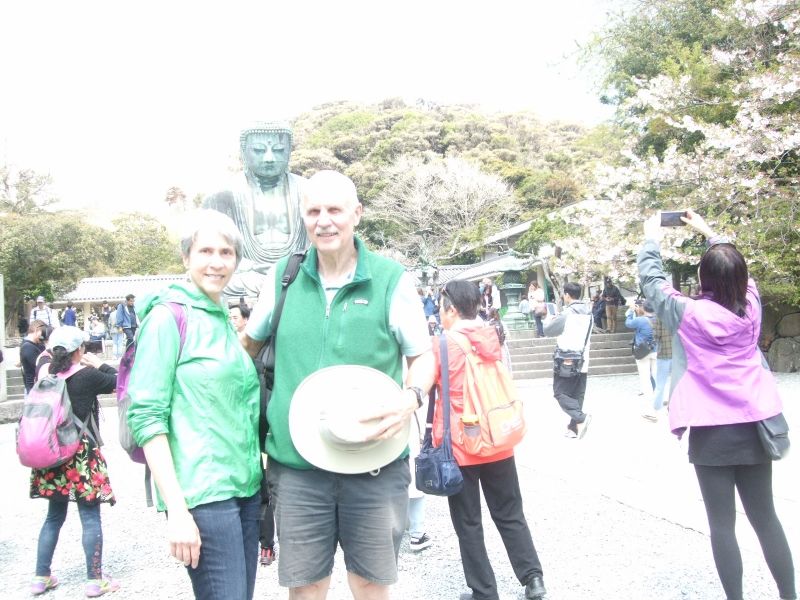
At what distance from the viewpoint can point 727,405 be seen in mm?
2604

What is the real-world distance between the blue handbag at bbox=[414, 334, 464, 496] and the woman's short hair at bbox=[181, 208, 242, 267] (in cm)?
115

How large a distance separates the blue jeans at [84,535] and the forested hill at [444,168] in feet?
78.3

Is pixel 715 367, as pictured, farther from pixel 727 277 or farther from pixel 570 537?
pixel 570 537

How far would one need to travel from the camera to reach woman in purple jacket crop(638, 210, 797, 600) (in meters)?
2.59

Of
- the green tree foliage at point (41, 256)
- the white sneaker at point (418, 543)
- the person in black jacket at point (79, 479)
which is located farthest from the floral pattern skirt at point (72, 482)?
the green tree foliage at point (41, 256)

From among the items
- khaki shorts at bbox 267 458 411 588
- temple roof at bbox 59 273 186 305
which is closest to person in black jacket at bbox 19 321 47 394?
khaki shorts at bbox 267 458 411 588

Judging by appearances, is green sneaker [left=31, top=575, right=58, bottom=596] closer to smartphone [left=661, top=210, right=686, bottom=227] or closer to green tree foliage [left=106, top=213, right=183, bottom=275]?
smartphone [left=661, top=210, right=686, bottom=227]

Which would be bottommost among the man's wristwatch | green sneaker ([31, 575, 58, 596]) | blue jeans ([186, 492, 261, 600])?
green sneaker ([31, 575, 58, 596])

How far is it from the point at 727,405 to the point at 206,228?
6.72 feet

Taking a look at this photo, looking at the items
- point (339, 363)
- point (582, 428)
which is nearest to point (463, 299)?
point (339, 363)

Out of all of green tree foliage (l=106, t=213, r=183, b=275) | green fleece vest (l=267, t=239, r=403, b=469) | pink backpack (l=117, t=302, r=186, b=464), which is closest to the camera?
pink backpack (l=117, t=302, r=186, b=464)

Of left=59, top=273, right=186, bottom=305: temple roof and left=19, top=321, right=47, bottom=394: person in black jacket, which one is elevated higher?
left=19, top=321, right=47, bottom=394: person in black jacket

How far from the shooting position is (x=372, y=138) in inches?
1556

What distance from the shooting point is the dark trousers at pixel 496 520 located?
9.56 ft
